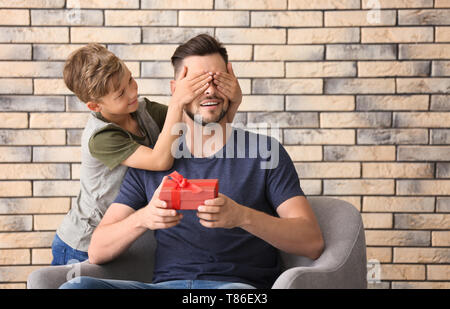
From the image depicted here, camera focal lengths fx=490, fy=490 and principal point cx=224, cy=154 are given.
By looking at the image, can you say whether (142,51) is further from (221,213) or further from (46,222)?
(221,213)

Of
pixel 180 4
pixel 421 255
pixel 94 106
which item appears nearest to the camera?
pixel 94 106

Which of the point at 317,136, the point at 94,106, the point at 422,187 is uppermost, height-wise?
the point at 94,106

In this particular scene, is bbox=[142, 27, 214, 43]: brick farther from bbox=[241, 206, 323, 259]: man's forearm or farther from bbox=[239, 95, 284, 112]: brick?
bbox=[241, 206, 323, 259]: man's forearm

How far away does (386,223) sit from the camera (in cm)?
253

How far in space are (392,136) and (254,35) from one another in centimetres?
87

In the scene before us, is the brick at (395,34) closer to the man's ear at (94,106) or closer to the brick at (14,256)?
the man's ear at (94,106)

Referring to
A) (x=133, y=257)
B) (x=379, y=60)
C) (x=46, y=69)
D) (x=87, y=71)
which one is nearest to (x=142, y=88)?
(x=46, y=69)

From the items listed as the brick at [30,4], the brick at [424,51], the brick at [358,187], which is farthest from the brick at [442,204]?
the brick at [30,4]

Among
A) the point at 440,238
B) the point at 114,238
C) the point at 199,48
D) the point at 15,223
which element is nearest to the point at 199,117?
the point at 199,48

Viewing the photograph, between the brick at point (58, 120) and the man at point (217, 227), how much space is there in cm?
83

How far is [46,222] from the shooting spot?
2.52 m

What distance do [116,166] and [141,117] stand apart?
251 mm

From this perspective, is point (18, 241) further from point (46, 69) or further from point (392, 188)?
point (392, 188)

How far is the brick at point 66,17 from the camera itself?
244 centimetres
